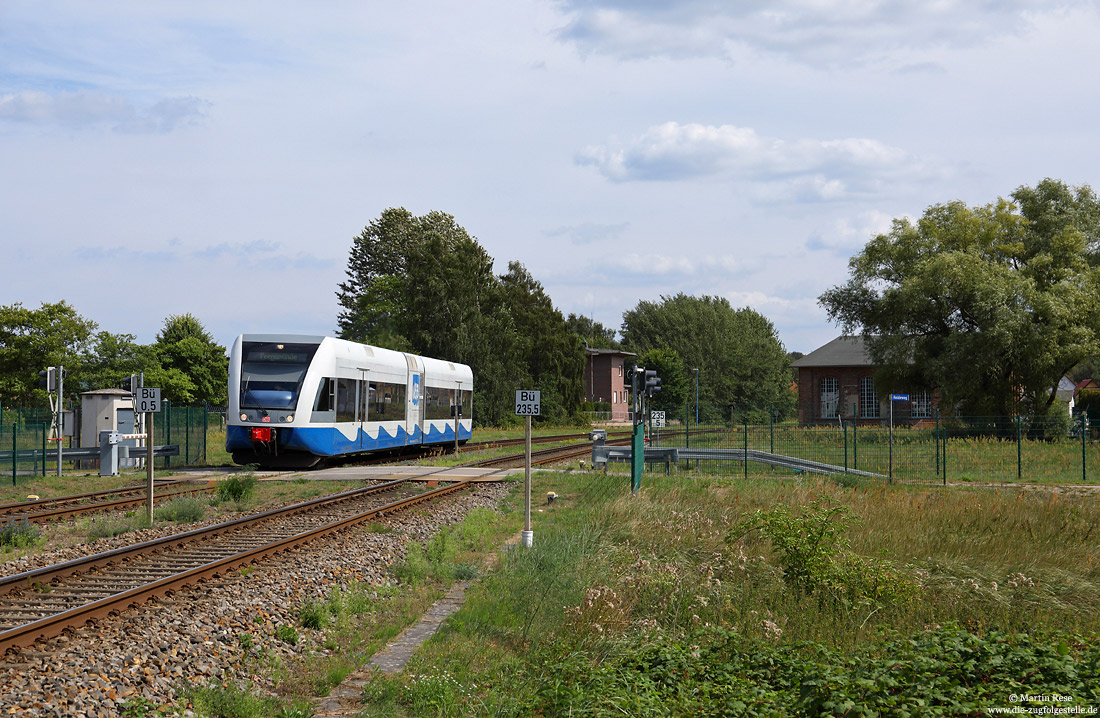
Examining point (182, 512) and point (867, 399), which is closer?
point (182, 512)

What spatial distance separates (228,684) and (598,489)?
1319cm

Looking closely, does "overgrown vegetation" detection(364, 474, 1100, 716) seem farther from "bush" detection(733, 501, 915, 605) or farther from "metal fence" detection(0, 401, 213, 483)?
"metal fence" detection(0, 401, 213, 483)

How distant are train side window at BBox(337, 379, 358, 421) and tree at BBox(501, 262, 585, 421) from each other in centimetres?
3852

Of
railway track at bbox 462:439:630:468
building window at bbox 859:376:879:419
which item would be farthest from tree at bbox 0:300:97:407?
building window at bbox 859:376:879:419

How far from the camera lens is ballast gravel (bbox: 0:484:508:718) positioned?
6379 mm

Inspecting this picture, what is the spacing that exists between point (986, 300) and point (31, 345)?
53.4 m

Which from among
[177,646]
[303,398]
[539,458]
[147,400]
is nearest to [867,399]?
[539,458]

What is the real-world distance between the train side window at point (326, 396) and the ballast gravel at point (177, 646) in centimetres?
1209

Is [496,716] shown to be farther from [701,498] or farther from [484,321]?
[484,321]

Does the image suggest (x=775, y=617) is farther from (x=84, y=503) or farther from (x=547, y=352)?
(x=547, y=352)

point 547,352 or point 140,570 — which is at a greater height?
point 547,352

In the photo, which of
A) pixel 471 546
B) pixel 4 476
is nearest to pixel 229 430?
pixel 4 476

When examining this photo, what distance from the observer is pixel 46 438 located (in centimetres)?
2816

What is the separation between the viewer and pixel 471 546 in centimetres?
1349
